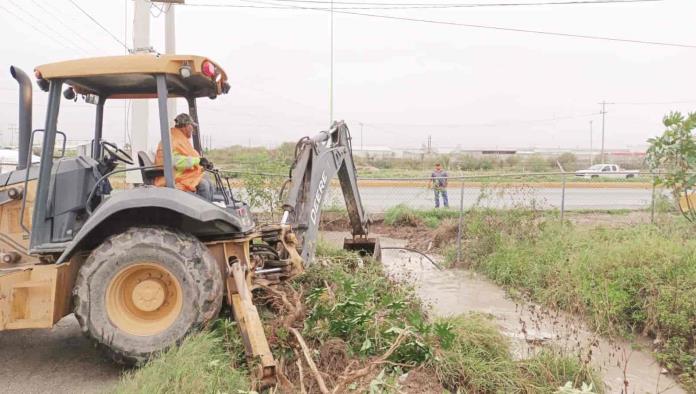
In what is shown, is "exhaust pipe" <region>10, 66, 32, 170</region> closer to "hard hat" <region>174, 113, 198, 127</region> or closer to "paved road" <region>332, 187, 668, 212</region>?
"hard hat" <region>174, 113, 198, 127</region>

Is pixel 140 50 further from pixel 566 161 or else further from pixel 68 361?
pixel 566 161

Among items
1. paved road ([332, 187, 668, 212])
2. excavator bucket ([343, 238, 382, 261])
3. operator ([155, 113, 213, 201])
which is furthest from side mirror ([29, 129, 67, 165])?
paved road ([332, 187, 668, 212])

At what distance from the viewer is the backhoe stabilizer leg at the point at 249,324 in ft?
13.2

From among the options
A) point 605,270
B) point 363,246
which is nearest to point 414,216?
point 363,246

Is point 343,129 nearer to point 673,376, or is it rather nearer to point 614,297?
point 614,297

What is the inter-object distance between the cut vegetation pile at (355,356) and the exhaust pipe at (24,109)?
2.41m

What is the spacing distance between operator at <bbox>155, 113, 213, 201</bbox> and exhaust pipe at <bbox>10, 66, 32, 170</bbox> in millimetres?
1179

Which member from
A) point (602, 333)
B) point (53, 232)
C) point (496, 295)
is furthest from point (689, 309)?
point (53, 232)

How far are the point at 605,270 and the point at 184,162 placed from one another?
5.89m

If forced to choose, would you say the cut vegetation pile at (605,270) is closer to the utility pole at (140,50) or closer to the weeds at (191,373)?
the weeds at (191,373)

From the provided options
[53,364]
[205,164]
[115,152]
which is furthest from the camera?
[115,152]

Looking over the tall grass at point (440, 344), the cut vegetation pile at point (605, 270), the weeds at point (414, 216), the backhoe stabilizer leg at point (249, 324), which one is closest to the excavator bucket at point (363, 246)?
the cut vegetation pile at point (605, 270)

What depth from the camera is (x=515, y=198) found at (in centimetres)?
1159

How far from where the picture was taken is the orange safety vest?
5.28 m
